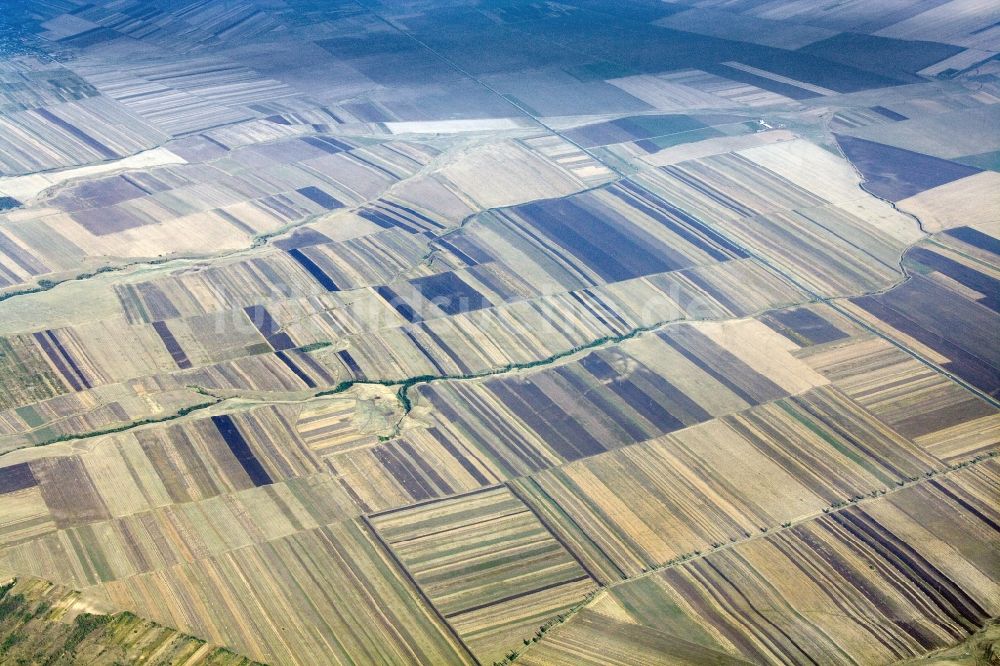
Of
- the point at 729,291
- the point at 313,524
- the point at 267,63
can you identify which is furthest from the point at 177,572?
the point at 267,63

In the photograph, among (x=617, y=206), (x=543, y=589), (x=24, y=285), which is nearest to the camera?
(x=543, y=589)

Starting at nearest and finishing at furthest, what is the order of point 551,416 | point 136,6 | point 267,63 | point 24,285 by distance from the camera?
point 551,416 < point 24,285 < point 267,63 < point 136,6

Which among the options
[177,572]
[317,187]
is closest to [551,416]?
[177,572]

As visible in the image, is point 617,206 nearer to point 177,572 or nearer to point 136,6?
point 177,572

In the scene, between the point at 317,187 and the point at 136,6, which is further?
the point at 136,6

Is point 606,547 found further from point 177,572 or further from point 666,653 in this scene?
point 177,572

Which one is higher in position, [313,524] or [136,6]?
[136,6]
